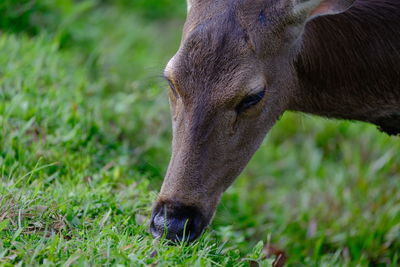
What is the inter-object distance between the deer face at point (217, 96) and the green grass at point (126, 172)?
25cm

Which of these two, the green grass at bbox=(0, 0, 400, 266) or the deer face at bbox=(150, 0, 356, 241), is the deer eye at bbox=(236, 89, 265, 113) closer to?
the deer face at bbox=(150, 0, 356, 241)

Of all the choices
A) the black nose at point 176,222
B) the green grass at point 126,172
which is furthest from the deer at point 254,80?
the green grass at point 126,172

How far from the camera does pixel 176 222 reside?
4.10m

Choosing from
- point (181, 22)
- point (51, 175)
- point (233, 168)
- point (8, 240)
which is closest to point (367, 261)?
point (233, 168)

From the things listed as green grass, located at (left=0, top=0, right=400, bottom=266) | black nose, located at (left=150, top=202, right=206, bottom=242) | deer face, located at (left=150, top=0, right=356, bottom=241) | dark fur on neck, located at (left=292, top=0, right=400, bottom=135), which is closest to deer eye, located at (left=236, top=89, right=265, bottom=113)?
deer face, located at (left=150, top=0, right=356, bottom=241)

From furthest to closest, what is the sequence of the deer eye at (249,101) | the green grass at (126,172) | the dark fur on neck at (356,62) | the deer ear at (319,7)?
the dark fur on neck at (356,62)
the deer ear at (319,7)
the deer eye at (249,101)
the green grass at (126,172)

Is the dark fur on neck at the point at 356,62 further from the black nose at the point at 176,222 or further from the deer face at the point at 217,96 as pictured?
the black nose at the point at 176,222

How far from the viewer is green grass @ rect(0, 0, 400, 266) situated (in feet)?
13.4

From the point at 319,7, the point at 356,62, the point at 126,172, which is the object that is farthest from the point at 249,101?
the point at 126,172

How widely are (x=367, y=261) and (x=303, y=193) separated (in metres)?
1.25

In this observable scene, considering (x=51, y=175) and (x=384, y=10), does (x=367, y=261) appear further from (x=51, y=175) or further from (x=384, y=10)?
(x=51, y=175)

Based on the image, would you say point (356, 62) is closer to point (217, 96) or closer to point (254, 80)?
point (254, 80)

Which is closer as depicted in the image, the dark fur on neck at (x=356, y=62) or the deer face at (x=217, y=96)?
the deer face at (x=217, y=96)

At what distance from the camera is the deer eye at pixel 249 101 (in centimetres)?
437
